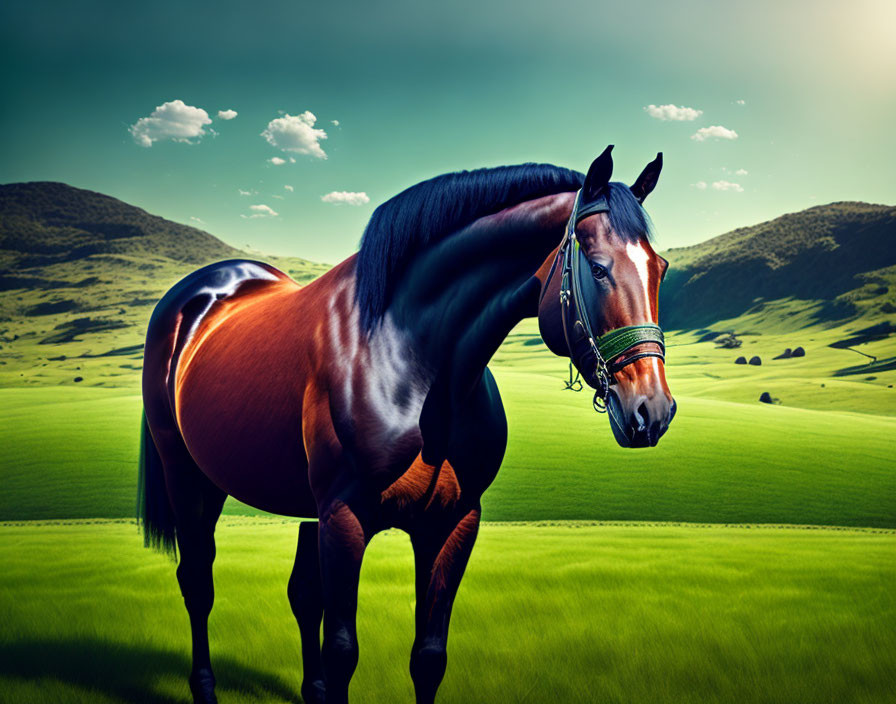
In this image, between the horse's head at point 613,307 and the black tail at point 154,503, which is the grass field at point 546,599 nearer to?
the black tail at point 154,503

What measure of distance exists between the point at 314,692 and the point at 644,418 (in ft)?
10.0

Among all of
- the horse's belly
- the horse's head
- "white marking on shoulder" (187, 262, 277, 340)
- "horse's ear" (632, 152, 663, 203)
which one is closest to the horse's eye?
the horse's head

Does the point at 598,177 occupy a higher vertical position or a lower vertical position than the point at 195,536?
higher

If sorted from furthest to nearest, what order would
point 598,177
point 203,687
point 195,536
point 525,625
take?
point 525,625 < point 195,536 < point 203,687 < point 598,177

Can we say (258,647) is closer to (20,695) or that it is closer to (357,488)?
(20,695)

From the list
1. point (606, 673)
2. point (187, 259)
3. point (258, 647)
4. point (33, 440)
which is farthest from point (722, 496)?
point (187, 259)

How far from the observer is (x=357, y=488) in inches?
104

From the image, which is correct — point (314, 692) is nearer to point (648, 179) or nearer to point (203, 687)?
point (203, 687)

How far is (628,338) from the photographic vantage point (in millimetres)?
2178

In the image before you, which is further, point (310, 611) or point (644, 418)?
point (310, 611)

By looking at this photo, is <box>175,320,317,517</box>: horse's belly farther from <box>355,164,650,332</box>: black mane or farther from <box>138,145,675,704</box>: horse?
<box>355,164,650,332</box>: black mane

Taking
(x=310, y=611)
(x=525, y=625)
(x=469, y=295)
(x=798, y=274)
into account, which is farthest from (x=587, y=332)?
(x=798, y=274)

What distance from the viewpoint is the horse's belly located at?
3.11 m

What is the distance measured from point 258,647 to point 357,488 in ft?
8.84
